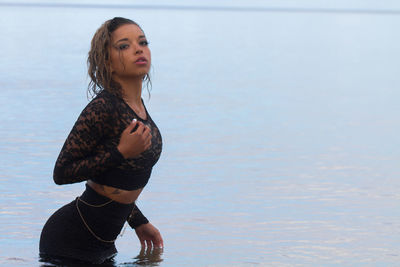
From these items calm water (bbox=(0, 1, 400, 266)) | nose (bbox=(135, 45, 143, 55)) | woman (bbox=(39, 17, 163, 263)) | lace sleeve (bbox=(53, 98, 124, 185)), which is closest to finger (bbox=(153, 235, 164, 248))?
woman (bbox=(39, 17, 163, 263))

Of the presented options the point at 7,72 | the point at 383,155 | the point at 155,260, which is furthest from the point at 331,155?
the point at 7,72

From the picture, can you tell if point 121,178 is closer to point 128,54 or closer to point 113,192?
point 113,192

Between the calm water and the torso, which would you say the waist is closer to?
the torso

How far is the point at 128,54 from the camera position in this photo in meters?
3.49

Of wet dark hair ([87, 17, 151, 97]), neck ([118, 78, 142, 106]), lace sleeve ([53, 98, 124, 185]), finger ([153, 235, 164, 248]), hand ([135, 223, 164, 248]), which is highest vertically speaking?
wet dark hair ([87, 17, 151, 97])

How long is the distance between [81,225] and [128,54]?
30.1 inches

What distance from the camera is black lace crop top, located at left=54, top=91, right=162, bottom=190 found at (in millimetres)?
3344

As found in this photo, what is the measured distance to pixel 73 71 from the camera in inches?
690

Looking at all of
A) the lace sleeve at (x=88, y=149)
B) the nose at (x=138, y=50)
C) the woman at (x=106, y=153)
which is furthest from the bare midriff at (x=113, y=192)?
the nose at (x=138, y=50)

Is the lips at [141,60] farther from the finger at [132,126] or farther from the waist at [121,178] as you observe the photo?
the waist at [121,178]

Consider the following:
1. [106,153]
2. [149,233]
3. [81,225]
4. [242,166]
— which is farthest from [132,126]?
[242,166]

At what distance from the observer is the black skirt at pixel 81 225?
355cm

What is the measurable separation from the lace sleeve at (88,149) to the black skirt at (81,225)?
203 millimetres

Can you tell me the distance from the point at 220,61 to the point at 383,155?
1241cm
